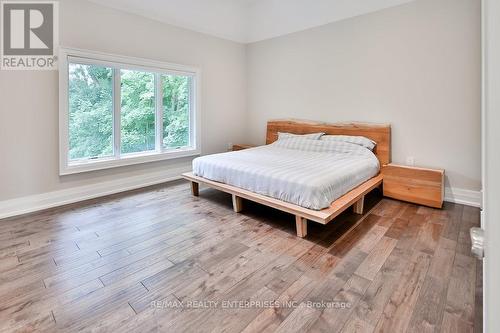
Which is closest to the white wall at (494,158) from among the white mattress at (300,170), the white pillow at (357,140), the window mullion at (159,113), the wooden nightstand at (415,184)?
the white mattress at (300,170)

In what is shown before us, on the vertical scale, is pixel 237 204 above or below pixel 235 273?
above

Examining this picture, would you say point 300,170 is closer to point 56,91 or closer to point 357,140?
point 357,140

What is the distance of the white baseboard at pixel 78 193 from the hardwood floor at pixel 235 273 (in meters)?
0.21

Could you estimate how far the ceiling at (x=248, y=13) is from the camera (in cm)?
385

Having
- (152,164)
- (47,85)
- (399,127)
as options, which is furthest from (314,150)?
(47,85)

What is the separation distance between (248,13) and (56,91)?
368 centimetres

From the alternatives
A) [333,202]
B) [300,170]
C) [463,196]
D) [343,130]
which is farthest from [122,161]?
[463,196]

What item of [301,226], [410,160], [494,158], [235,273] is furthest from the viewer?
[410,160]

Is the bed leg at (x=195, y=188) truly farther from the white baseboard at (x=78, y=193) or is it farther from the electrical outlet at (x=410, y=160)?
the electrical outlet at (x=410, y=160)

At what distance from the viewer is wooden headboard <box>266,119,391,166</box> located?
147 inches

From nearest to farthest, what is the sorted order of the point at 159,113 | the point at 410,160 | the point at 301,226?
the point at 301,226, the point at 410,160, the point at 159,113

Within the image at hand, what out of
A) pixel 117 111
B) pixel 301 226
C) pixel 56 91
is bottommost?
pixel 301 226

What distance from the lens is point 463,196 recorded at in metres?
3.32

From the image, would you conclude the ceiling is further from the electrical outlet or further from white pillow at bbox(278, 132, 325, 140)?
the electrical outlet
